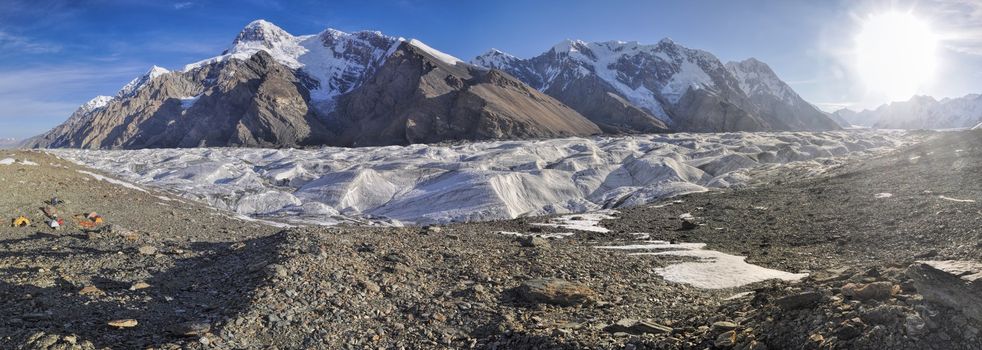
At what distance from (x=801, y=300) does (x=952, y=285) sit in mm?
1485

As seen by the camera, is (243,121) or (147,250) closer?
(147,250)

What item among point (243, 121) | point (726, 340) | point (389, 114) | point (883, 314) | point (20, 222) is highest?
point (389, 114)

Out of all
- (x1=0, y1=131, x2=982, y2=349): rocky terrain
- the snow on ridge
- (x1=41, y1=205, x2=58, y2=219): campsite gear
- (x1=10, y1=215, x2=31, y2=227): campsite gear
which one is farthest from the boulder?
the snow on ridge

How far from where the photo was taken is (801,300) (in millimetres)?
6422

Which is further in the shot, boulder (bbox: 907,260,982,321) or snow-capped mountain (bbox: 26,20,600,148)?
snow-capped mountain (bbox: 26,20,600,148)

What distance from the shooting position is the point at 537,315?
8.92 meters

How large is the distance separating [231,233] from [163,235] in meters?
3.75

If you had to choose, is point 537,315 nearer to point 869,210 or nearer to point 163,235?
point 163,235

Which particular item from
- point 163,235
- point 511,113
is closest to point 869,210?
point 163,235

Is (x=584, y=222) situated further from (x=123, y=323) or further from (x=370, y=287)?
(x=123, y=323)

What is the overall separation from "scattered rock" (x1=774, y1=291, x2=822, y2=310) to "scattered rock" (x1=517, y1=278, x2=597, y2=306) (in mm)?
3690

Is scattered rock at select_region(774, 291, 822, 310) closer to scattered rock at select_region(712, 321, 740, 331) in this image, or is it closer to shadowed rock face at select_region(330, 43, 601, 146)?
scattered rock at select_region(712, 321, 740, 331)

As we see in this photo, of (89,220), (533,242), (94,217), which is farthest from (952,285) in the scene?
(94,217)

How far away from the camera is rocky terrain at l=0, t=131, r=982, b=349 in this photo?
6.02m
